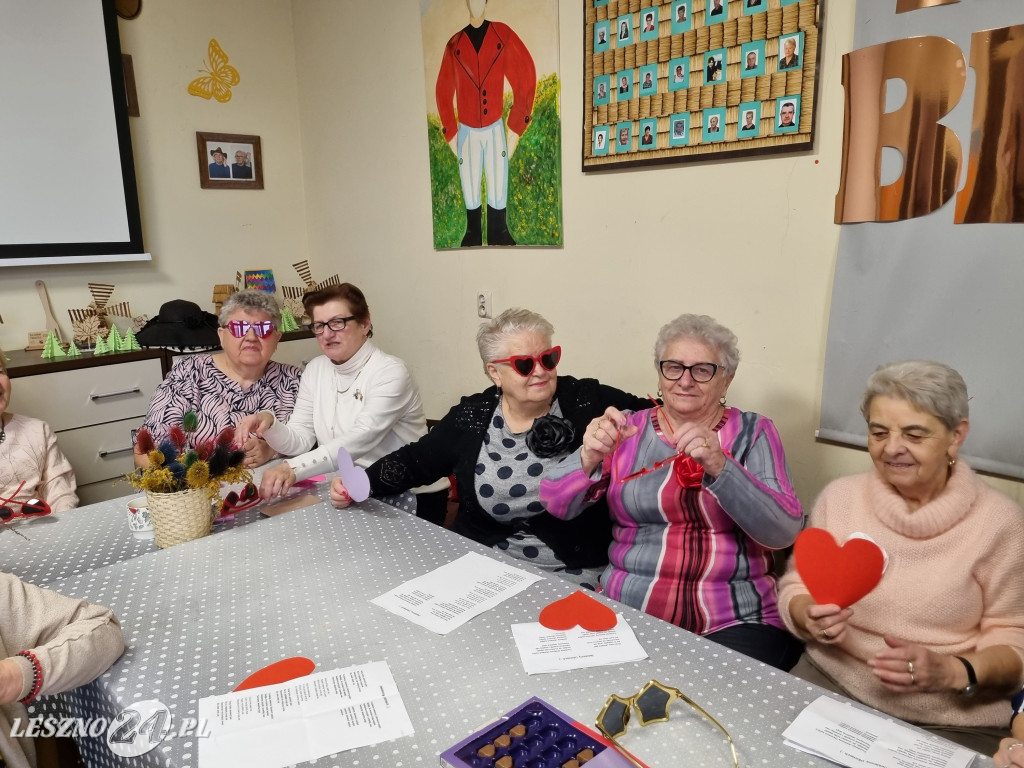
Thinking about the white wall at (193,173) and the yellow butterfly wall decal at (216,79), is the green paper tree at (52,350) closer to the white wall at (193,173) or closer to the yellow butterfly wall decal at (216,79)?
the white wall at (193,173)

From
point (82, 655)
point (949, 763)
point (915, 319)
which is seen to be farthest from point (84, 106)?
point (949, 763)

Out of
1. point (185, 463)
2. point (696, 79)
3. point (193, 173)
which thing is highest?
point (696, 79)

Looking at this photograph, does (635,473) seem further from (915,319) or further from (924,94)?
(924,94)

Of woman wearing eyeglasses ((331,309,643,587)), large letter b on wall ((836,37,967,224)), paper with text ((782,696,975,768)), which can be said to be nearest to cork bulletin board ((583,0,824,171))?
large letter b on wall ((836,37,967,224))

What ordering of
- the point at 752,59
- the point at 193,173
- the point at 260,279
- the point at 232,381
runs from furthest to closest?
the point at 260,279 < the point at 193,173 < the point at 232,381 < the point at 752,59

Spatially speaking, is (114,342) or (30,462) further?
(114,342)

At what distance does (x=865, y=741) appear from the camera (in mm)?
1043

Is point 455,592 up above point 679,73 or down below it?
below

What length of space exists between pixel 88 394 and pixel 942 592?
342 centimetres

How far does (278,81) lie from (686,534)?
3.66 metres

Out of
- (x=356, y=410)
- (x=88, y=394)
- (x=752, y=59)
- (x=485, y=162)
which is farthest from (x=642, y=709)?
(x=88, y=394)

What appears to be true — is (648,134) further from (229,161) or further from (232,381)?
(229,161)

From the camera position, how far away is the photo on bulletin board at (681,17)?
2314 mm

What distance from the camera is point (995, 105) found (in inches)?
69.4
